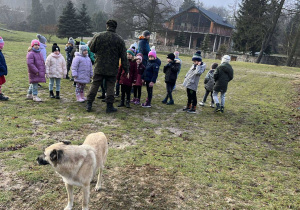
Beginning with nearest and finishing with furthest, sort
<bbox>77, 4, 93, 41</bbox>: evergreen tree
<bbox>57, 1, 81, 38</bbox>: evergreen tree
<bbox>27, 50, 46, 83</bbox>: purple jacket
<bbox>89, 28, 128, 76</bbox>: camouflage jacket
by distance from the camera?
<bbox>89, 28, 128, 76</bbox>: camouflage jacket, <bbox>27, 50, 46, 83</bbox>: purple jacket, <bbox>57, 1, 81, 38</bbox>: evergreen tree, <bbox>77, 4, 93, 41</bbox>: evergreen tree

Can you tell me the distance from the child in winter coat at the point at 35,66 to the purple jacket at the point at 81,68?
3.53 ft

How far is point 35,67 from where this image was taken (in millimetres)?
6727

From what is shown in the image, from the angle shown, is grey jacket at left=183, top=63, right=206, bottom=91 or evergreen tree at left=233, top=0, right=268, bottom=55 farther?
evergreen tree at left=233, top=0, right=268, bottom=55

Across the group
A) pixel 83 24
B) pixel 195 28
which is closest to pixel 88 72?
pixel 83 24

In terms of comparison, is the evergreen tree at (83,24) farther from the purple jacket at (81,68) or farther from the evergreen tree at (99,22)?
the purple jacket at (81,68)

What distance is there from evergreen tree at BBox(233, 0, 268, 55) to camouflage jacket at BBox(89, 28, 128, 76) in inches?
1313

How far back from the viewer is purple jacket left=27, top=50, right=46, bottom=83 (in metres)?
6.66

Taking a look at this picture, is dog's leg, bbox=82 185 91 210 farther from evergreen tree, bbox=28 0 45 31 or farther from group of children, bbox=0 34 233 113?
evergreen tree, bbox=28 0 45 31

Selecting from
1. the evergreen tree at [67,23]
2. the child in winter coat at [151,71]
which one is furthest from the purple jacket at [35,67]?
the evergreen tree at [67,23]

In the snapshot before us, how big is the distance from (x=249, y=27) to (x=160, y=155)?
38450 mm

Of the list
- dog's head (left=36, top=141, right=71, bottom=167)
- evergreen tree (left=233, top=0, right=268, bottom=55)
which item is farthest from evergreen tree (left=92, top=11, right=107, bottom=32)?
dog's head (left=36, top=141, right=71, bottom=167)

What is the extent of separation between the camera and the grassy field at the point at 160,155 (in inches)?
125

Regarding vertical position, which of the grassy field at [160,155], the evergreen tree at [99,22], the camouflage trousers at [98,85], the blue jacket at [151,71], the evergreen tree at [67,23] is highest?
the evergreen tree at [99,22]

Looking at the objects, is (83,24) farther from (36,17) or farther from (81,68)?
(81,68)
